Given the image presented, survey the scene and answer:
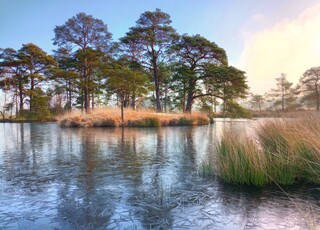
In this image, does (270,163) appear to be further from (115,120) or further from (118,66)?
(118,66)

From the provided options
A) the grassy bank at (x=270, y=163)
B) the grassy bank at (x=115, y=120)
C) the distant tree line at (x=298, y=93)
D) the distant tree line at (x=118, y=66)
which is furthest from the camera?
the distant tree line at (x=298, y=93)

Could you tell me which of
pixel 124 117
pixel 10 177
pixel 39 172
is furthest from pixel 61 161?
pixel 124 117

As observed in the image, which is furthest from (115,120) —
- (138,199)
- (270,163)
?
(138,199)

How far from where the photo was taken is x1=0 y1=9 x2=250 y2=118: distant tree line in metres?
24.0

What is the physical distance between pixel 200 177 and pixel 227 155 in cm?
62

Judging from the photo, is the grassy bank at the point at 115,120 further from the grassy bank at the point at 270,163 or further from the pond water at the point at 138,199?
the grassy bank at the point at 270,163

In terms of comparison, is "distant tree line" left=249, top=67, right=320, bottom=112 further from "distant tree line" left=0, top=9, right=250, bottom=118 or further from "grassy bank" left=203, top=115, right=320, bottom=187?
"grassy bank" left=203, top=115, right=320, bottom=187

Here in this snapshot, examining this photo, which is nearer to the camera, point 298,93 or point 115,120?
point 115,120

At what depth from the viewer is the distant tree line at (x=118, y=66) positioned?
78.7ft

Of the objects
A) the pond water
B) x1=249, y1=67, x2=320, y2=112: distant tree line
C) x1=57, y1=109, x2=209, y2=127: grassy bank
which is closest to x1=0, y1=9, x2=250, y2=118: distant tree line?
x1=57, y1=109, x2=209, y2=127: grassy bank

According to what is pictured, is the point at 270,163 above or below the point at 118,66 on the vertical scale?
below

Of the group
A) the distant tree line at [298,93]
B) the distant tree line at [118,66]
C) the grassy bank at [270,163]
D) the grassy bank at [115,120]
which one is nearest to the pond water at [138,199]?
the grassy bank at [270,163]

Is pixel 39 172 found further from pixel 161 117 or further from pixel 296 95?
pixel 296 95

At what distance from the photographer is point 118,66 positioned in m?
27.2
